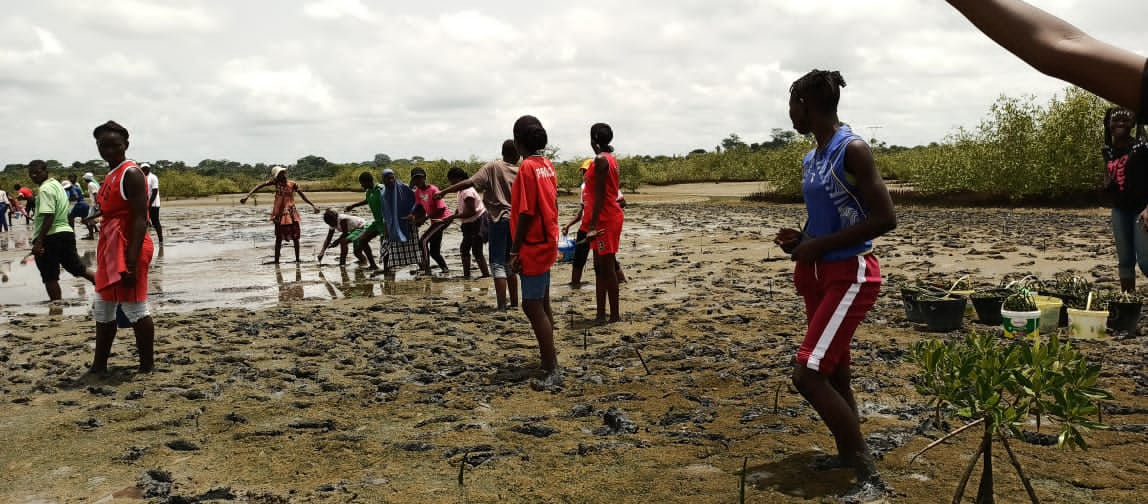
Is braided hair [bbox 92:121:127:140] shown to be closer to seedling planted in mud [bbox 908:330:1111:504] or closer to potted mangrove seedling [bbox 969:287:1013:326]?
seedling planted in mud [bbox 908:330:1111:504]

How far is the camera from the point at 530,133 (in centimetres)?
584

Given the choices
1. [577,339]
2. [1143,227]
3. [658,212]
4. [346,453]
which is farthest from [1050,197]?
[346,453]

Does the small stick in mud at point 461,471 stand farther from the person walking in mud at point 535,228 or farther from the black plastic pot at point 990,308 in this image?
the black plastic pot at point 990,308

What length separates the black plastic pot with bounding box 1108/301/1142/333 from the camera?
6.66 metres

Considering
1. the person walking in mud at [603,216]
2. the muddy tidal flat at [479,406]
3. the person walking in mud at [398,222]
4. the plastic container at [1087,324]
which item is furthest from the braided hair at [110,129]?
the plastic container at [1087,324]

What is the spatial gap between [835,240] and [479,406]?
111 inches

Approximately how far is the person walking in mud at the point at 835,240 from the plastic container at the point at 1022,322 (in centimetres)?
349

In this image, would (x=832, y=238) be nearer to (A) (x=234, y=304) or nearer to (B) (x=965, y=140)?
(A) (x=234, y=304)

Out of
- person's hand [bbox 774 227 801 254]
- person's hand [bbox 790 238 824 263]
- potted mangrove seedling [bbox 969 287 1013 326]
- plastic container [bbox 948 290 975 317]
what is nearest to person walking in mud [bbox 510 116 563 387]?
person's hand [bbox 774 227 801 254]

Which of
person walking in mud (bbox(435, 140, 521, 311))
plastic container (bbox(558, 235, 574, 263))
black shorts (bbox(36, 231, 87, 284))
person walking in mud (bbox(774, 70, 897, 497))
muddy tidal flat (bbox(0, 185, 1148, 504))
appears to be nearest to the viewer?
person walking in mud (bbox(774, 70, 897, 497))

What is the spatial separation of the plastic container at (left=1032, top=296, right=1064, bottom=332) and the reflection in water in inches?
316

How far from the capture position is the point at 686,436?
4629mm

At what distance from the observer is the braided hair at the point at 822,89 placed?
138 inches

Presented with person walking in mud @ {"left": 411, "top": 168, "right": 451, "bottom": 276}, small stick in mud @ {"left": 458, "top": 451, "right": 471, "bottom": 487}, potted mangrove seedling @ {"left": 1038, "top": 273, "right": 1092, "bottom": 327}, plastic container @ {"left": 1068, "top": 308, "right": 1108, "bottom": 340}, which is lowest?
small stick in mud @ {"left": 458, "top": 451, "right": 471, "bottom": 487}
